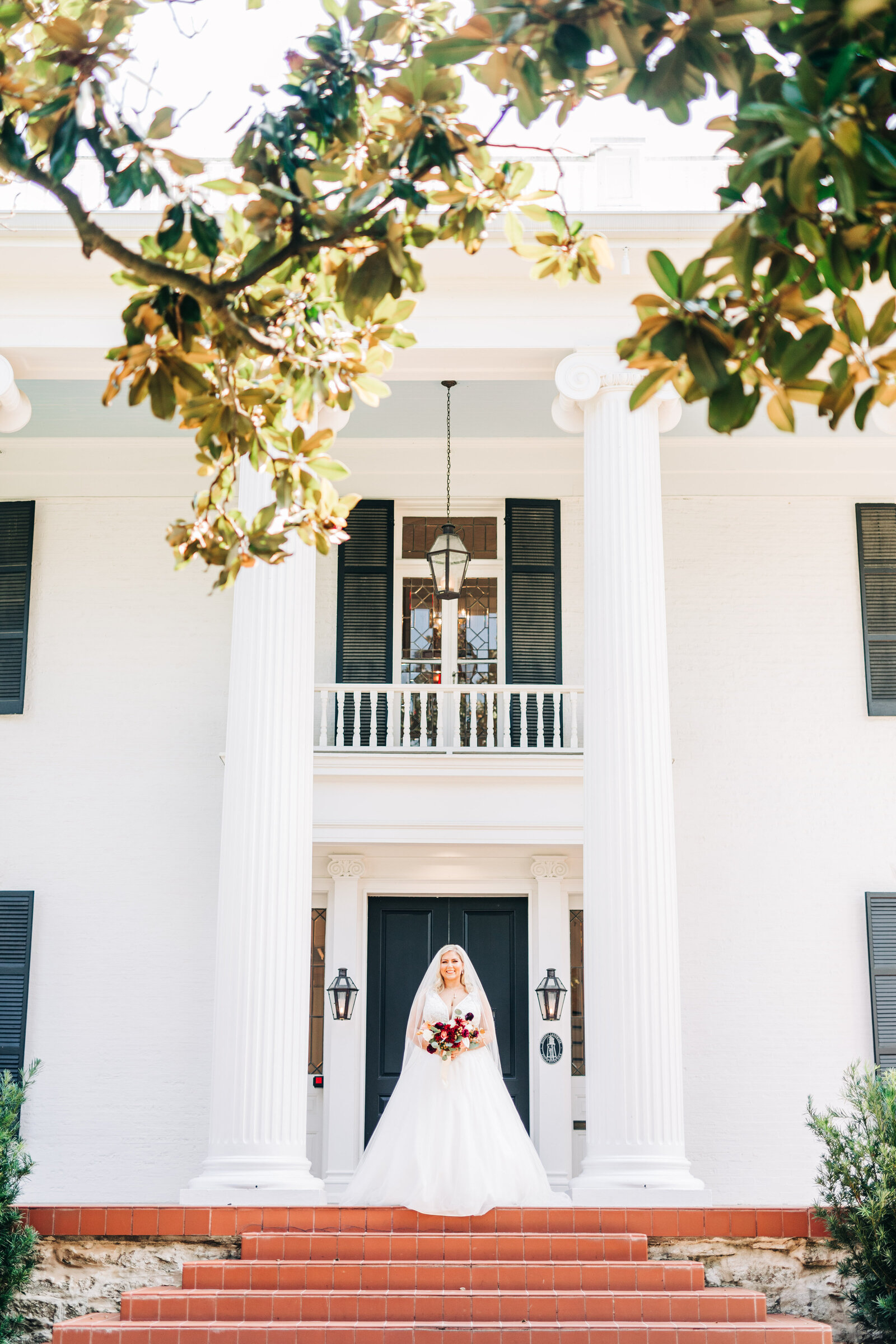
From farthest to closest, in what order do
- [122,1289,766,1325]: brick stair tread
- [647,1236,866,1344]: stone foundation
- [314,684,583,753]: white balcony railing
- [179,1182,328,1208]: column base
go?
[314,684,583,753]: white balcony railing
[179,1182,328,1208]: column base
[647,1236,866,1344]: stone foundation
[122,1289,766,1325]: brick stair tread

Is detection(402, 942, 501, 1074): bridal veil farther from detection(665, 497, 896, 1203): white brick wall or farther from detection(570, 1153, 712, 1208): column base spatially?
detection(665, 497, 896, 1203): white brick wall

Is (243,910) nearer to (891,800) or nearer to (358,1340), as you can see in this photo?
(358,1340)

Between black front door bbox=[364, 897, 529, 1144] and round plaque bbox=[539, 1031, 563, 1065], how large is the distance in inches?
6.4

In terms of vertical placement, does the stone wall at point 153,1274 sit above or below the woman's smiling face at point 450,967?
below

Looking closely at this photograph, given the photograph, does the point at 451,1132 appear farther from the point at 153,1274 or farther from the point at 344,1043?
the point at 344,1043

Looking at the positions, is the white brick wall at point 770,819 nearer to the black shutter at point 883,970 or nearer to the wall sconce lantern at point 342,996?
the black shutter at point 883,970

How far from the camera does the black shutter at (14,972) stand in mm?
12383

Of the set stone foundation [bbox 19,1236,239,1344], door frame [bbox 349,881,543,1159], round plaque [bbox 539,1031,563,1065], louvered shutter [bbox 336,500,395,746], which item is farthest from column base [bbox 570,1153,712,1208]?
louvered shutter [bbox 336,500,395,746]

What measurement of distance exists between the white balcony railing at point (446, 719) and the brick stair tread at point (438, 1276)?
15.9ft

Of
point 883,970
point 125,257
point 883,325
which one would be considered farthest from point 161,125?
point 883,970

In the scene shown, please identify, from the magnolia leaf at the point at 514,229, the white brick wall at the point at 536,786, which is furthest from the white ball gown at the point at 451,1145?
the magnolia leaf at the point at 514,229

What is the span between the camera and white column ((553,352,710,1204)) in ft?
30.1

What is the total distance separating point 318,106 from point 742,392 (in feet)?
4.81

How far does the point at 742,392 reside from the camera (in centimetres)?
321
